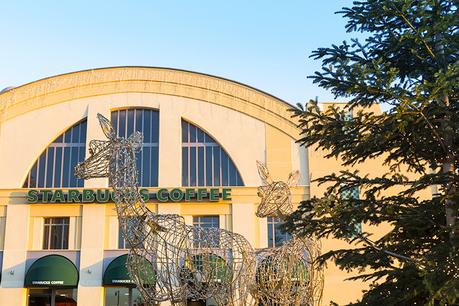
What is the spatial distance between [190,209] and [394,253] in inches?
752

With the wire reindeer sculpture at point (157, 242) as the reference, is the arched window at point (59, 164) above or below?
above

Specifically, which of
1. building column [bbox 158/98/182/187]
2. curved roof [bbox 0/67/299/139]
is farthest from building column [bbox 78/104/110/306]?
curved roof [bbox 0/67/299/139]

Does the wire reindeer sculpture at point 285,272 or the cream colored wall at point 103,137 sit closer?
the wire reindeer sculpture at point 285,272

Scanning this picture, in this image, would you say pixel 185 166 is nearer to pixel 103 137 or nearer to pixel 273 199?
pixel 103 137

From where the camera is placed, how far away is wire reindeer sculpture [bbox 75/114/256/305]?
1174 centimetres

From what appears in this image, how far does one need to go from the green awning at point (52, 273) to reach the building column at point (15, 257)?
0.58 m

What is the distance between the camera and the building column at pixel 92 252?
25203mm

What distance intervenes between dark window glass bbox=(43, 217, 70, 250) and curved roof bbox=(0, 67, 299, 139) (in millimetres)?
5654

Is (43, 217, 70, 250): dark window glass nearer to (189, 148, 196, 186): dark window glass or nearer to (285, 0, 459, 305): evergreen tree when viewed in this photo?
(189, 148, 196, 186): dark window glass

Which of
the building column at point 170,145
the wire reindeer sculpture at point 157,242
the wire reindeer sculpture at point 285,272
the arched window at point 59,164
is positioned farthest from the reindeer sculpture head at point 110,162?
the arched window at point 59,164

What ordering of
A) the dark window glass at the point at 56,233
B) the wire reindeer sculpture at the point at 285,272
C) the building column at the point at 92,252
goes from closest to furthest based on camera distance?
→ the wire reindeer sculpture at the point at 285,272, the building column at the point at 92,252, the dark window glass at the point at 56,233

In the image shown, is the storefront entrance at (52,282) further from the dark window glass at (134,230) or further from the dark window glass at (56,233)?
the dark window glass at (134,230)

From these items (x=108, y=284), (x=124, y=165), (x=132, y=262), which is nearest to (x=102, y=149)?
(x=124, y=165)

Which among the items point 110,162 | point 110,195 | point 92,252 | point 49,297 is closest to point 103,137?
point 110,195
